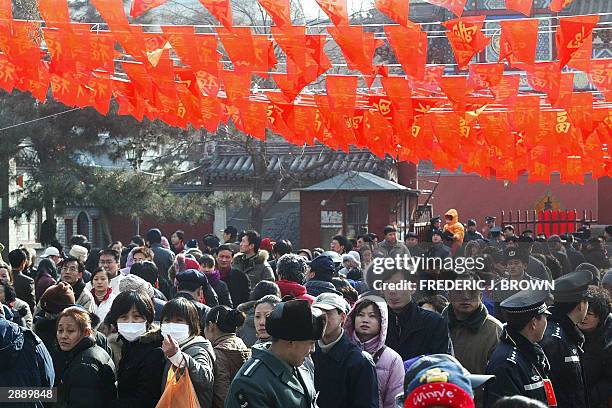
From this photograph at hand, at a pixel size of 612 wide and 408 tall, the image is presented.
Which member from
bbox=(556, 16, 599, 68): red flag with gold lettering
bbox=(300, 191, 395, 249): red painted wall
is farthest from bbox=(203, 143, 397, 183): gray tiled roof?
bbox=(556, 16, 599, 68): red flag with gold lettering

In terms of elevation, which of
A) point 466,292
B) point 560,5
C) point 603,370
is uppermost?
point 560,5

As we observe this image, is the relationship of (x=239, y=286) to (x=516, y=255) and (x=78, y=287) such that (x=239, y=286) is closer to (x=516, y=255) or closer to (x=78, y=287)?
(x=78, y=287)

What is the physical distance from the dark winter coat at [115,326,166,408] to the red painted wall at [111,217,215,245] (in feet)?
70.3

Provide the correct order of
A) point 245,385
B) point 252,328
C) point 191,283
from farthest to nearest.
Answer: point 191,283 < point 252,328 < point 245,385

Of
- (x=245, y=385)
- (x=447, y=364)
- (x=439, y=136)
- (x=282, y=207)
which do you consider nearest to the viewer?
(x=447, y=364)

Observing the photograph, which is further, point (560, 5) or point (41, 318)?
point (560, 5)

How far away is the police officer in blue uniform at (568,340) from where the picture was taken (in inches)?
242

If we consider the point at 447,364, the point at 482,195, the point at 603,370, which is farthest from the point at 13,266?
the point at 482,195

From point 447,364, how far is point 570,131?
11828 millimetres

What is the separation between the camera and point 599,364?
7.00 metres

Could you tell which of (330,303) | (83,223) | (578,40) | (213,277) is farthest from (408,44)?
(83,223)

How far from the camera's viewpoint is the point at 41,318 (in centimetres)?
726

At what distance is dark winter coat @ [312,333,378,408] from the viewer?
5.61 meters

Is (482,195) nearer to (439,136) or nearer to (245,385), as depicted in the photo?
(439,136)
